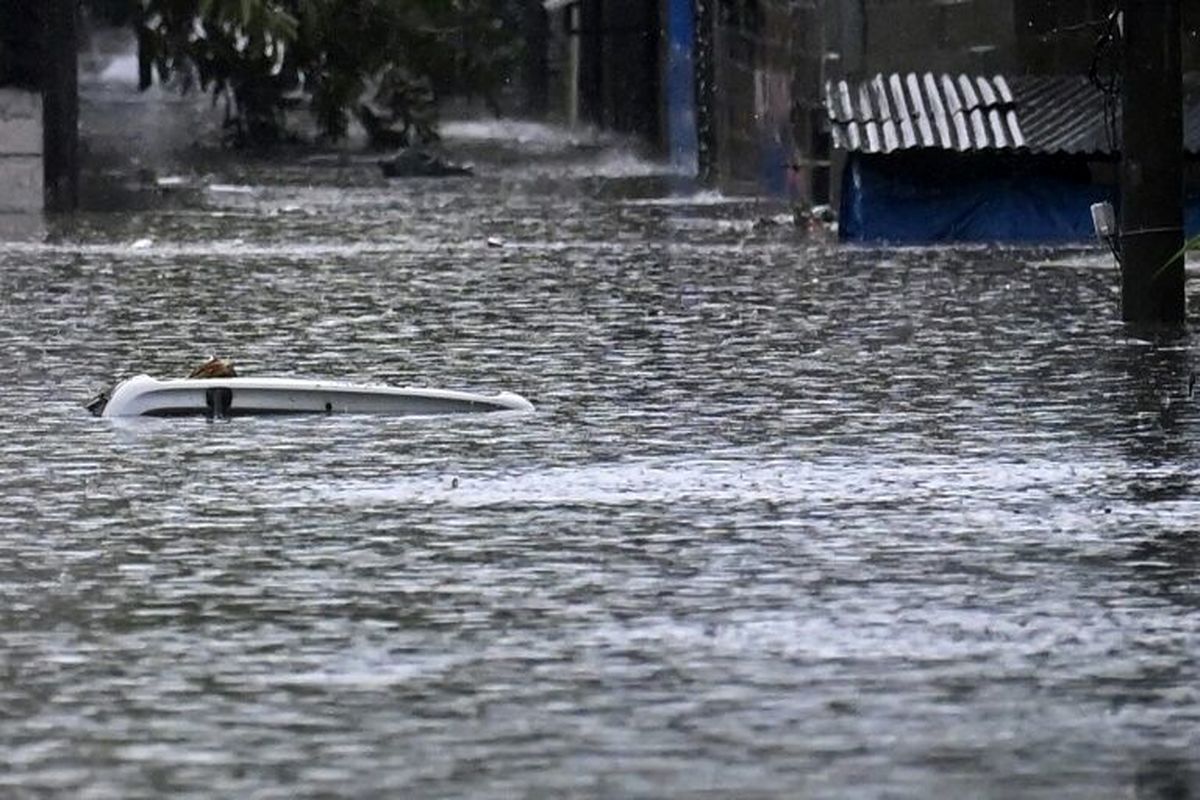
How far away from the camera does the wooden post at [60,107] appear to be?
4344 centimetres

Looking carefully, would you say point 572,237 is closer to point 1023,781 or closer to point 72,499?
point 72,499

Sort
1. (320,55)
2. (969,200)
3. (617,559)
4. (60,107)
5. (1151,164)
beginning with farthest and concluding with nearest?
(320,55) → (60,107) → (969,200) → (1151,164) → (617,559)

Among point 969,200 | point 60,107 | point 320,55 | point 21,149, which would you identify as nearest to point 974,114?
point 969,200

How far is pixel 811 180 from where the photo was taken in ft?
132

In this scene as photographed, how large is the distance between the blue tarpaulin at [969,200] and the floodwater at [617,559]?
8.64m

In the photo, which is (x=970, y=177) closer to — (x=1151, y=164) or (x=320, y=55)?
(x=1151, y=164)

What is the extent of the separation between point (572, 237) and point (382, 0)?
17249 mm

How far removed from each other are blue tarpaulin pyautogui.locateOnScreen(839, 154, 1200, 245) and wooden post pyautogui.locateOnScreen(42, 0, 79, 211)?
38.6 ft

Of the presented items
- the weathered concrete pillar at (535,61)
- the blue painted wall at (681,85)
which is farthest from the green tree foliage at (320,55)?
the weathered concrete pillar at (535,61)

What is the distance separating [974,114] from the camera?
33969 millimetres

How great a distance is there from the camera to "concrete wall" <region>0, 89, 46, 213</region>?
4206 cm

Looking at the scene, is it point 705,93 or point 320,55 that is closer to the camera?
point 705,93

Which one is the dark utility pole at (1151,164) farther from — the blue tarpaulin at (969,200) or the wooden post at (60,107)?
the wooden post at (60,107)

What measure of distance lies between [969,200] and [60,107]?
1475cm
